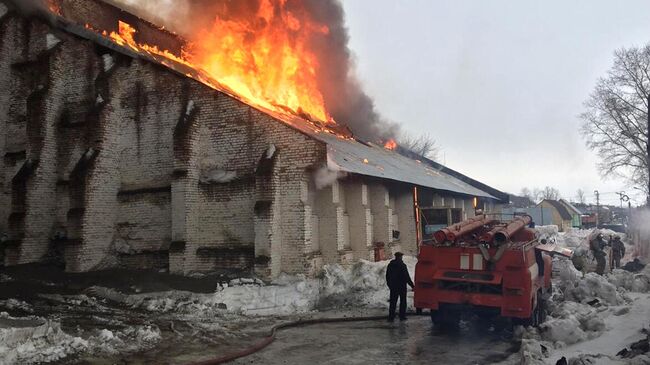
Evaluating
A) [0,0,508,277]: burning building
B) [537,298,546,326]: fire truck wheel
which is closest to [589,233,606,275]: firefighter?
[0,0,508,277]: burning building

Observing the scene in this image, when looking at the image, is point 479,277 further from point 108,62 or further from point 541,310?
point 108,62

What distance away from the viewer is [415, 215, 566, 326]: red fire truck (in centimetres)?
955

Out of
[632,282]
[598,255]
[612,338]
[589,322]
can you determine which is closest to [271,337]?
[589,322]

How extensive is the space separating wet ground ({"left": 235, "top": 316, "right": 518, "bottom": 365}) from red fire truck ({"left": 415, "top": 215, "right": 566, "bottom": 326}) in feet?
1.68

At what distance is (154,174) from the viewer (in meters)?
17.0

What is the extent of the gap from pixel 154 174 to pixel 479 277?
11.2 m

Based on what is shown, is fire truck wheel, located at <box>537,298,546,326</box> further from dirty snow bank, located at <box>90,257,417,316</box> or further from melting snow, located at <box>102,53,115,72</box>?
melting snow, located at <box>102,53,115,72</box>

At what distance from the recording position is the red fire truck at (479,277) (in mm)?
9547

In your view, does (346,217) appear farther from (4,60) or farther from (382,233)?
(4,60)

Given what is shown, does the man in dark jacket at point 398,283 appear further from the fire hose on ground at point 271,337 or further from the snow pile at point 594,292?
the snow pile at point 594,292

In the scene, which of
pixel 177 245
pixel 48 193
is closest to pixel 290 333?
pixel 177 245

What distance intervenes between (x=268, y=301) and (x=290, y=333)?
9.27 feet

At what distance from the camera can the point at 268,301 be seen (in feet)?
44.1

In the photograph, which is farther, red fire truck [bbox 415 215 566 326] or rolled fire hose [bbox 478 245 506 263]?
rolled fire hose [bbox 478 245 506 263]
